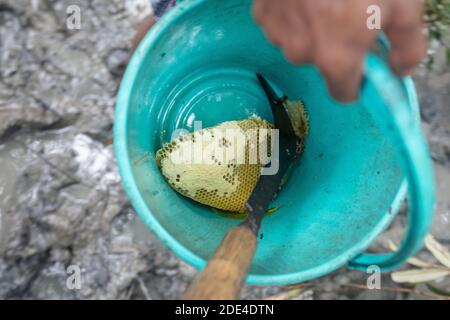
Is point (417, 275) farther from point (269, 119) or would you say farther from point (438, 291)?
point (269, 119)

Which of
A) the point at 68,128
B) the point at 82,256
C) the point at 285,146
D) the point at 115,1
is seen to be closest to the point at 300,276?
the point at 285,146

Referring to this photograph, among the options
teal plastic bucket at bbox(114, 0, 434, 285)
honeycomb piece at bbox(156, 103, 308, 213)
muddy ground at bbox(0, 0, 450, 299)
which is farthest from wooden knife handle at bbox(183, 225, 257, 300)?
muddy ground at bbox(0, 0, 450, 299)

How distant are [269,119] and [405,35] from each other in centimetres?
60

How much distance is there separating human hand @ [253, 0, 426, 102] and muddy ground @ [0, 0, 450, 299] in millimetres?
788

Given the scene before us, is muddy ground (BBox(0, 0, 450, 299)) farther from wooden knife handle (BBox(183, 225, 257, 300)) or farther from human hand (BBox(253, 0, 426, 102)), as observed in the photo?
human hand (BBox(253, 0, 426, 102))

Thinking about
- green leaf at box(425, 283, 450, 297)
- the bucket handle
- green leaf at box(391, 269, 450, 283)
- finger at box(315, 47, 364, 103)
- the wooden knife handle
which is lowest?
green leaf at box(425, 283, 450, 297)

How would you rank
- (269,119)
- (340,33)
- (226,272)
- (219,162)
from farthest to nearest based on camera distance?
(269,119)
(219,162)
(226,272)
(340,33)

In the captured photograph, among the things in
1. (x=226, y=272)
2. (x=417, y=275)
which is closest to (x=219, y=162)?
(x=226, y=272)

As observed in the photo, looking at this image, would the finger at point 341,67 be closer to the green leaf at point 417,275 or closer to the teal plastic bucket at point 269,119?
the teal plastic bucket at point 269,119

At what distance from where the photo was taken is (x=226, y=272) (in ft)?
2.10

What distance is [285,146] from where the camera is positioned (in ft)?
3.52

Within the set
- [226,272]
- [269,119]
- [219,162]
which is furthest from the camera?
[269,119]

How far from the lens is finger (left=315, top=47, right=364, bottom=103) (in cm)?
49

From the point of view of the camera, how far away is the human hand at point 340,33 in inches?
19.2
